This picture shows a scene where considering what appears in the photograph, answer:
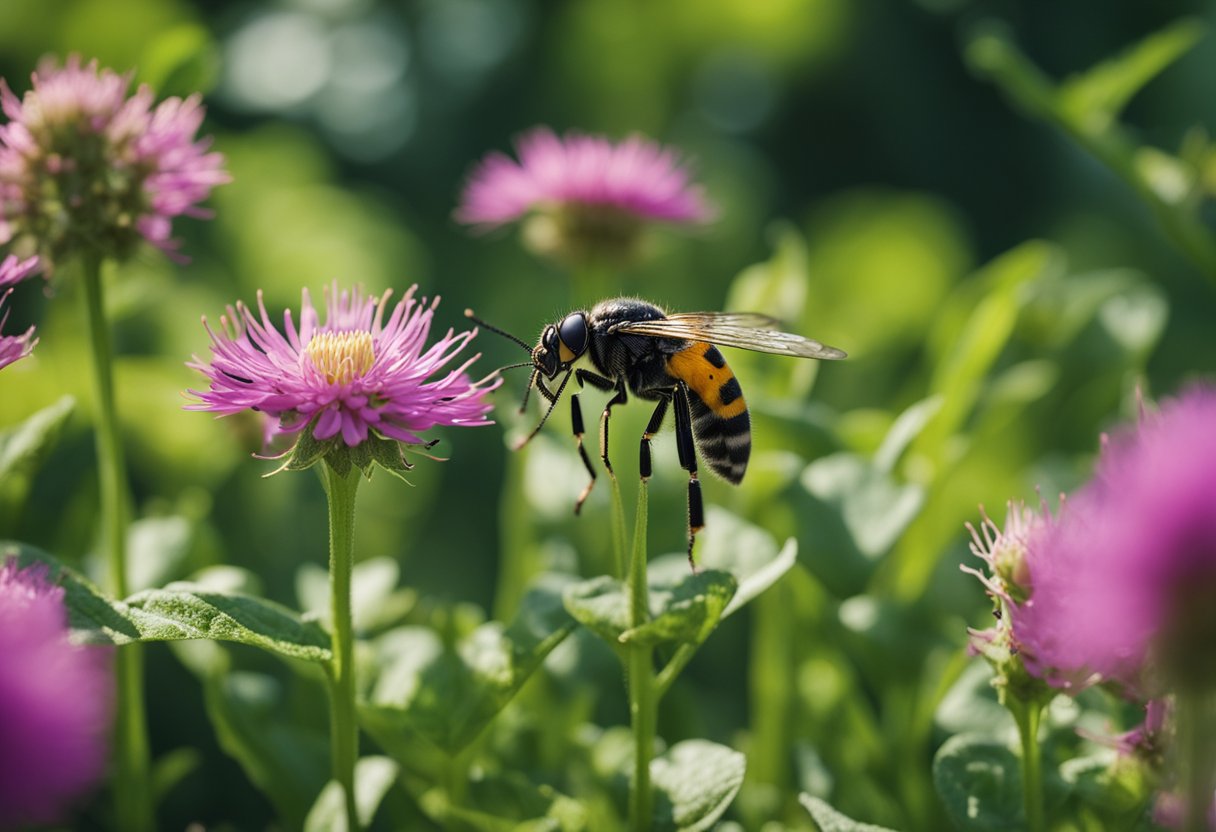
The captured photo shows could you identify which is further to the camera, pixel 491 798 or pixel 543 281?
pixel 543 281

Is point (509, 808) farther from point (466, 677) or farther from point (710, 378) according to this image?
point (710, 378)

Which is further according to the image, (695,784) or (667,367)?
(667,367)

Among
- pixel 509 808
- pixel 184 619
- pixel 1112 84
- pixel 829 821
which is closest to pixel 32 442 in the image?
pixel 184 619

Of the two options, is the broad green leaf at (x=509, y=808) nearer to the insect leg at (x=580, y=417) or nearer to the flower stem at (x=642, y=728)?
the flower stem at (x=642, y=728)

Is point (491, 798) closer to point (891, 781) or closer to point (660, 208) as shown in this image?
point (891, 781)

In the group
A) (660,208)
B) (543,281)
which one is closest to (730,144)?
(543,281)

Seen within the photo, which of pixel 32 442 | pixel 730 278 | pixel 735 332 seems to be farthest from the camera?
pixel 730 278

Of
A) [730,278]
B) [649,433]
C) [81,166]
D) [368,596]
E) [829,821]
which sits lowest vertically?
[829,821]
